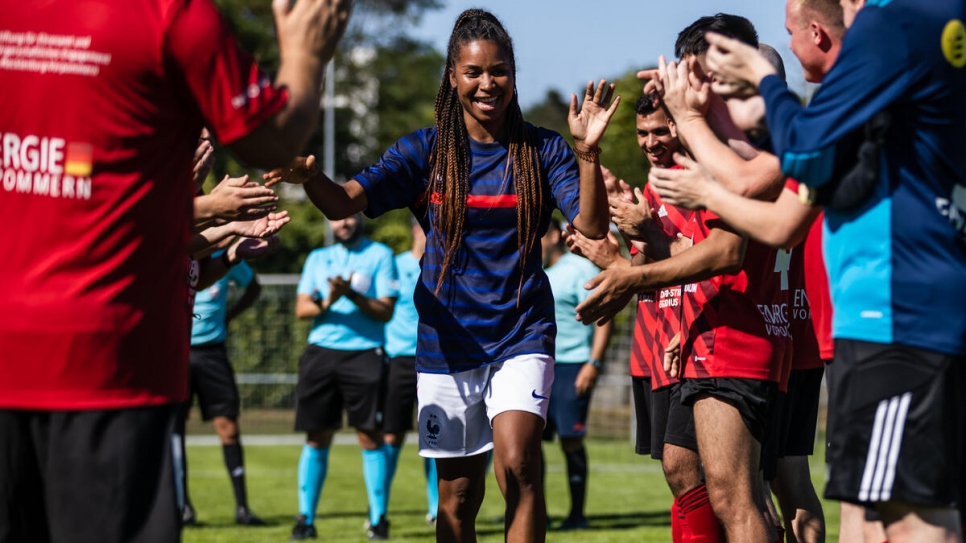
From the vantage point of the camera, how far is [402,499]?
1212cm

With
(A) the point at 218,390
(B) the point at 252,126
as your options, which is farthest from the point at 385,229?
(B) the point at 252,126

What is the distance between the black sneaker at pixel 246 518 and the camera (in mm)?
10102

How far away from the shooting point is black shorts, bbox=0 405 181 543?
2.83 meters

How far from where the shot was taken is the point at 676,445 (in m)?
5.17

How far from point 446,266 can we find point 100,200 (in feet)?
7.74

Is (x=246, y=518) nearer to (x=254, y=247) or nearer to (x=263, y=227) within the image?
(x=254, y=247)

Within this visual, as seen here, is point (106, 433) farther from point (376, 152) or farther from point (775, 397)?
point (376, 152)

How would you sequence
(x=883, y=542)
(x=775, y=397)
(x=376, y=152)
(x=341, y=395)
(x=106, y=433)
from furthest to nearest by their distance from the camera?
1. (x=376, y=152)
2. (x=341, y=395)
3. (x=775, y=397)
4. (x=883, y=542)
5. (x=106, y=433)

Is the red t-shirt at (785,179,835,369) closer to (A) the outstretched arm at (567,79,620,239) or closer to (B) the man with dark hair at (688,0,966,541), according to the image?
(A) the outstretched arm at (567,79,620,239)

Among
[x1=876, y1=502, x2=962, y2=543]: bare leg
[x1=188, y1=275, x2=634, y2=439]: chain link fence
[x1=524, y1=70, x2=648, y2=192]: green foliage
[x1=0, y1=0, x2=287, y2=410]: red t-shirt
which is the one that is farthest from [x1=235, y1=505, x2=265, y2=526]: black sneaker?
[x1=188, y1=275, x2=634, y2=439]: chain link fence

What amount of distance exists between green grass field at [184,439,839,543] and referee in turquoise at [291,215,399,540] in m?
0.76

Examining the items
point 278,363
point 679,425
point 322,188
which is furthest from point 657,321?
point 278,363

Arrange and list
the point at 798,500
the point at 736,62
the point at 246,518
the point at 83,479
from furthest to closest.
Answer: the point at 246,518 < the point at 798,500 < the point at 736,62 < the point at 83,479

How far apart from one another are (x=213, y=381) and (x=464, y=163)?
6.00 m
